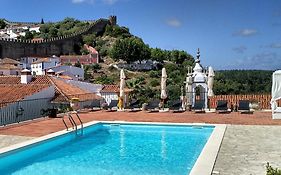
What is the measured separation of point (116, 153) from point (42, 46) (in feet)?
231

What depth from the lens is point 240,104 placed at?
15.7m

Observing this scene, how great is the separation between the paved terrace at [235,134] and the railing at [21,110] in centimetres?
242

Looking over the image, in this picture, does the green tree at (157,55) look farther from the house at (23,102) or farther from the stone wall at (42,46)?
the house at (23,102)

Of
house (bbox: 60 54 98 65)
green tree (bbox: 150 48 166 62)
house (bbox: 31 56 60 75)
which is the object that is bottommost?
house (bbox: 31 56 60 75)

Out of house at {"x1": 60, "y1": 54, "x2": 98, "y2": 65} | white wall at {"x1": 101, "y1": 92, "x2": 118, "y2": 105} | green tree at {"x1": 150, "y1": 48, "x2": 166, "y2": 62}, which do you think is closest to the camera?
white wall at {"x1": 101, "y1": 92, "x2": 118, "y2": 105}

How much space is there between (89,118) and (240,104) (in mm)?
7028

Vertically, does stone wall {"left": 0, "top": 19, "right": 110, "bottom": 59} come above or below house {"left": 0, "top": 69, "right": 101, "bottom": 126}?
above

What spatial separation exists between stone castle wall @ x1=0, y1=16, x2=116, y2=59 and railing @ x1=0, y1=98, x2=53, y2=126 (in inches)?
2165

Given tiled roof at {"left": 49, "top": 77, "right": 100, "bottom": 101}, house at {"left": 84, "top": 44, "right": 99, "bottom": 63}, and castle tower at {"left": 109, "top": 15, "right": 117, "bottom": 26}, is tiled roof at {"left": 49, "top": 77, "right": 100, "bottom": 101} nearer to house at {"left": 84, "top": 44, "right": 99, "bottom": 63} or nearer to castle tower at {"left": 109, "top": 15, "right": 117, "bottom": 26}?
house at {"left": 84, "top": 44, "right": 99, "bottom": 63}

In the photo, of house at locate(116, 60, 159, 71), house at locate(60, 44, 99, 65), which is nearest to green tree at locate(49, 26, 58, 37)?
house at locate(60, 44, 99, 65)

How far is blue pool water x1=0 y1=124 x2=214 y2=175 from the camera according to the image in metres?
7.70

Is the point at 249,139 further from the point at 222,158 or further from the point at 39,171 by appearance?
the point at 39,171

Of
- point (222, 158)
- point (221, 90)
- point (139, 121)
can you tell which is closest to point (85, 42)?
point (221, 90)

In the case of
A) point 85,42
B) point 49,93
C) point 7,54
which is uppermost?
point 85,42
